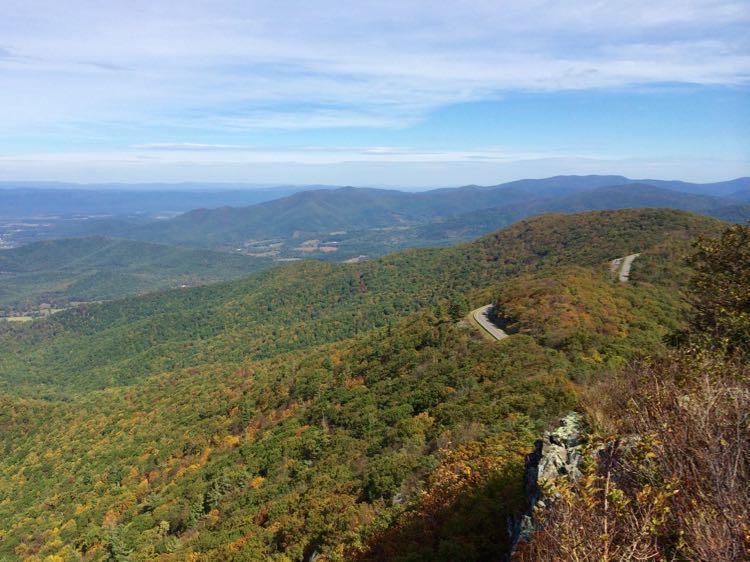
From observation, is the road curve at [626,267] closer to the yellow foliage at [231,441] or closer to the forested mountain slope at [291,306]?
the forested mountain slope at [291,306]

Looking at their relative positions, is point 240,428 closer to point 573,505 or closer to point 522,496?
point 522,496

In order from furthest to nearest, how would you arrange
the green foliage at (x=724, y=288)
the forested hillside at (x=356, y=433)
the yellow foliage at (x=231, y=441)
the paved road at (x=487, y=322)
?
the yellow foliage at (x=231, y=441), the paved road at (x=487, y=322), the forested hillside at (x=356, y=433), the green foliage at (x=724, y=288)

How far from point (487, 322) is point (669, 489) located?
3934 centimetres

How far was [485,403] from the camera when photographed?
25.0m

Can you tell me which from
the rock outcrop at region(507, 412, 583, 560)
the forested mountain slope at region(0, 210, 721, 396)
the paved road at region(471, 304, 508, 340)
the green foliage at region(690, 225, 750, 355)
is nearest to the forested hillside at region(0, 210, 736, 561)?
the paved road at region(471, 304, 508, 340)

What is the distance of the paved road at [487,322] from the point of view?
39.9 m

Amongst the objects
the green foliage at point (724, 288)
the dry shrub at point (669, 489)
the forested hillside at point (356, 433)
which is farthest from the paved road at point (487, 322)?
the dry shrub at point (669, 489)

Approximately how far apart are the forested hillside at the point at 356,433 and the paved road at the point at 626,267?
3.93 feet

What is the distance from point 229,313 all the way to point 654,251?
130423mm

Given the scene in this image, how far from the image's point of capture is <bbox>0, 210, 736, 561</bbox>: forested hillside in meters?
17.2

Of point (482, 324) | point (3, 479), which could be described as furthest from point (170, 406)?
point (482, 324)

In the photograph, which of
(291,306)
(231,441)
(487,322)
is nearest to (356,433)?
(231,441)

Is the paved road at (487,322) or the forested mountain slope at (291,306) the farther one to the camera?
the forested mountain slope at (291,306)

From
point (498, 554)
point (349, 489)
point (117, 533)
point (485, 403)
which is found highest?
point (498, 554)
